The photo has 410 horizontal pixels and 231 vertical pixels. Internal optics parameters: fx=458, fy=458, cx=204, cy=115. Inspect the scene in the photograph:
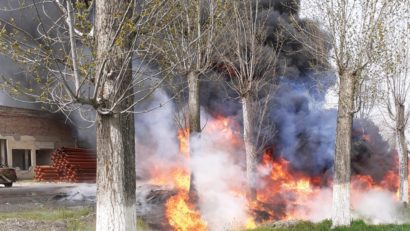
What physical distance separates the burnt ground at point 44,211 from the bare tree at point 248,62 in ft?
17.8

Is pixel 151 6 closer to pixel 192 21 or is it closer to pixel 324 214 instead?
pixel 192 21

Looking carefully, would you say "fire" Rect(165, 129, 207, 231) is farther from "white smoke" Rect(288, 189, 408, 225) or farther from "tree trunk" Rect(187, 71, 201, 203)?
"white smoke" Rect(288, 189, 408, 225)

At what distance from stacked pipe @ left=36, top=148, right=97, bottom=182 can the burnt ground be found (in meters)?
6.13

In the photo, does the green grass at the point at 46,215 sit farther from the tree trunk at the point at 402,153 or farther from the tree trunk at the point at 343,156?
the tree trunk at the point at 402,153

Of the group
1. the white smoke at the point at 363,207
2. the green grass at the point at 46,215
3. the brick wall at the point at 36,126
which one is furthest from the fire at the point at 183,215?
the brick wall at the point at 36,126

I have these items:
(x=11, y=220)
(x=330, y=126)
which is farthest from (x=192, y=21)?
(x=330, y=126)

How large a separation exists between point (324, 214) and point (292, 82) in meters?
8.32

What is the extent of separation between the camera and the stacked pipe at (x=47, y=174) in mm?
26516

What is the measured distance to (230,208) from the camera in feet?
46.3

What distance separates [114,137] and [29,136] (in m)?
26.6

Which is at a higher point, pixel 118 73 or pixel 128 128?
pixel 118 73

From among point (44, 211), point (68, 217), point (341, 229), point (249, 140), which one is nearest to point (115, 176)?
point (68, 217)

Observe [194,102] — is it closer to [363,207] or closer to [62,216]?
[62,216]

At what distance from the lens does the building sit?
29.1 m
